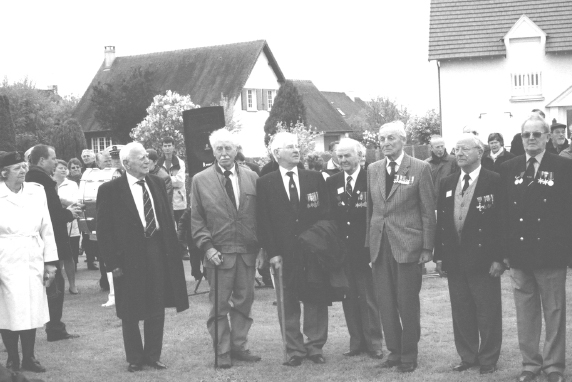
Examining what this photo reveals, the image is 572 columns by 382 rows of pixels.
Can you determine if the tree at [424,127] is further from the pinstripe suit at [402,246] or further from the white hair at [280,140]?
the pinstripe suit at [402,246]

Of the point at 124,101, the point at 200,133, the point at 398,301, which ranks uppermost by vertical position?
the point at 124,101

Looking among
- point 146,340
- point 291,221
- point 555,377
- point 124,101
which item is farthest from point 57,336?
point 124,101

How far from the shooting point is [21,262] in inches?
300

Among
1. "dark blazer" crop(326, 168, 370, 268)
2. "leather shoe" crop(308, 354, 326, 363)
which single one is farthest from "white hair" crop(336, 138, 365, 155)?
"leather shoe" crop(308, 354, 326, 363)

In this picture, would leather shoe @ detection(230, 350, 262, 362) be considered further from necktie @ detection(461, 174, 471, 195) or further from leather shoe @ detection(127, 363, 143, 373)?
necktie @ detection(461, 174, 471, 195)

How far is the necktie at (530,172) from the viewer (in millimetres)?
6824

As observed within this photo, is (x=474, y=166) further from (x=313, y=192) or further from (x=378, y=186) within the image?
(x=313, y=192)

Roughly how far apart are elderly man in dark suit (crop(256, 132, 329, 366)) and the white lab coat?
2244mm

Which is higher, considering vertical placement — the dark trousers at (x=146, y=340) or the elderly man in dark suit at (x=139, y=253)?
the elderly man in dark suit at (x=139, y=253)

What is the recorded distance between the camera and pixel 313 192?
7906 millimetres

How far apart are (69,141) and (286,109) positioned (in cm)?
1556

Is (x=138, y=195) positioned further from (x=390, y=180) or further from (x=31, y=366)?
→ (x=390, y=180)

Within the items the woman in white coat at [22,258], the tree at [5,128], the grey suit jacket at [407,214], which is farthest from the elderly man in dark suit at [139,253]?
the tree at [5,128]

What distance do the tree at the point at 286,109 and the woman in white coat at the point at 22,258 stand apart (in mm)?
40932
